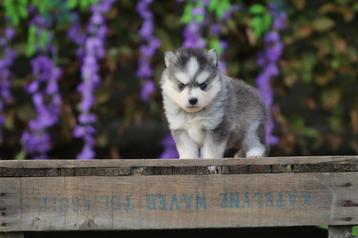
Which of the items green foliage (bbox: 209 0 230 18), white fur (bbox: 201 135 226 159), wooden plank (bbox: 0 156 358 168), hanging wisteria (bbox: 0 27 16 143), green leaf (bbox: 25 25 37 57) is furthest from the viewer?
hanging wisteria (bbox: 0 27 16 143)

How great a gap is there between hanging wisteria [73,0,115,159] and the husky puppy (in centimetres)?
217

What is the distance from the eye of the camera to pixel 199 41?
19.7ft

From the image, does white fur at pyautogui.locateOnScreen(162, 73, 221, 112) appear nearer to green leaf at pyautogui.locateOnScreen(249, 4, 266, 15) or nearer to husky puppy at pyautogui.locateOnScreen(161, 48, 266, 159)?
husky puppy at pyautogui.locateOnScreen(161, 48, 266, 159)

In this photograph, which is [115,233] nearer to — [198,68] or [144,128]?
[198,68]

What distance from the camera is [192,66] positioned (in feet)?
12.4

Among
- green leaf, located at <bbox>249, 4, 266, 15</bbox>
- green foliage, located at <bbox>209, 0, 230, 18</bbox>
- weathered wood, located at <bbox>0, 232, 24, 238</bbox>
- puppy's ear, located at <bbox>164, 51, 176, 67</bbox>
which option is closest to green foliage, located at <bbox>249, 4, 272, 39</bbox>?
green leaf, located at <bbox>249, 4, 266, 15</bbox>

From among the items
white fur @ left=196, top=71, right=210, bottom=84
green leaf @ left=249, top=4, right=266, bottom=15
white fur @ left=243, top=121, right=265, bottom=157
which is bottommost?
white fur @ left=243, top=121, right=265, bottom=157

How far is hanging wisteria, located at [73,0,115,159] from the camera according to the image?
6016mm

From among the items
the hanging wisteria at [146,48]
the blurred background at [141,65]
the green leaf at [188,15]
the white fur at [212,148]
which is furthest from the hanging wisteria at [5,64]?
the white fur at [212,148]

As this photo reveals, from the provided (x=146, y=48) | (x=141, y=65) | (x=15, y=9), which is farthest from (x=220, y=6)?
(x=15, y=9)

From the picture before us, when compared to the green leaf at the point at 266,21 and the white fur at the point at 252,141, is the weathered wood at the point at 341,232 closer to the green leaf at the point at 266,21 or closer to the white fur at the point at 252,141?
the white fur at the point at 252,141

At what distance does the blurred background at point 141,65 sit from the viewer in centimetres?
621

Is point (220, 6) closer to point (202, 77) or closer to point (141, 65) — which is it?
point (141, 65)

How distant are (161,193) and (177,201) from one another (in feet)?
0.26
